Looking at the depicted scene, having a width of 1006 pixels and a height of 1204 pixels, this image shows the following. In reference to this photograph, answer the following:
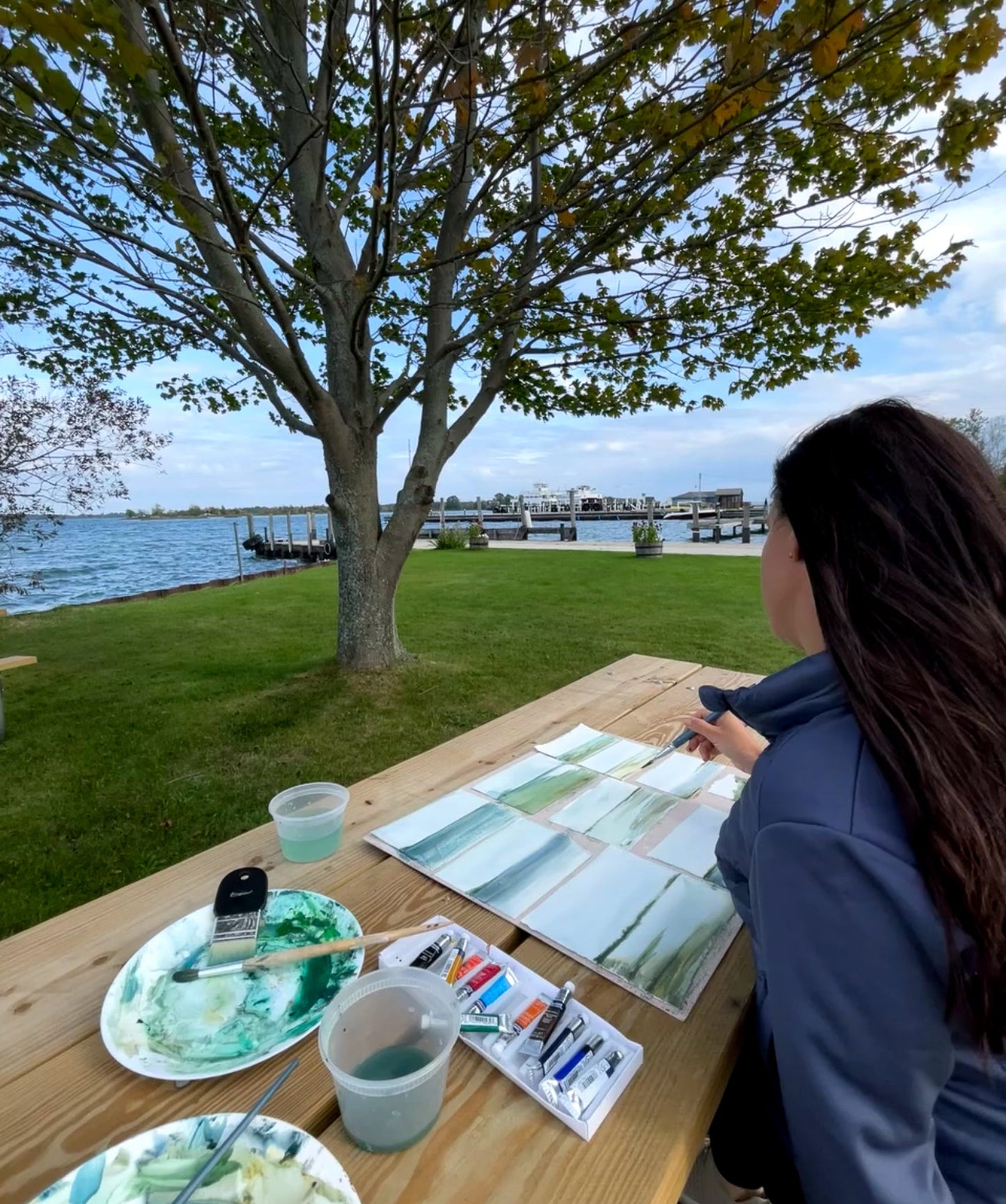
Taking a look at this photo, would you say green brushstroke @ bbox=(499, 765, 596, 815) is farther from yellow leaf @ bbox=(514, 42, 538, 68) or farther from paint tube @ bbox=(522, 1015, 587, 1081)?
yellow leaf @ bbox=(514, 42, 538, 68)

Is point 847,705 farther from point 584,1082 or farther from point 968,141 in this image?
point 968,141

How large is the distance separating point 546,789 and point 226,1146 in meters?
1.03

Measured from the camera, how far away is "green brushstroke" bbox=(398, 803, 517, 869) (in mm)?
1271

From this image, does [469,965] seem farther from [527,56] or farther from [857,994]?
[527,56]

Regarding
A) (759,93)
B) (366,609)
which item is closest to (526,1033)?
Result: (759,93)

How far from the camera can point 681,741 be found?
160 centimetres

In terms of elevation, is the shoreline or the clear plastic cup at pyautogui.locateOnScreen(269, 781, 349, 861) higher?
the clear plastic cup at pyautogui.locateOnScreen(269, 781, 349, 861)

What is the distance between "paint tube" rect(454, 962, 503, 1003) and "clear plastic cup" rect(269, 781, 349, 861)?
525mm

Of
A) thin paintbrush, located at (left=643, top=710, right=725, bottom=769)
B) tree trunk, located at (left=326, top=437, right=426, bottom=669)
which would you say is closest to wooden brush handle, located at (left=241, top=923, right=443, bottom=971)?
thin paintbrush, located at (left=643, top=710, right=725, bottom=769)

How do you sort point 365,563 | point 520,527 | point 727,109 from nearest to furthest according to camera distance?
point 727,109, point 365,563, point 520,527

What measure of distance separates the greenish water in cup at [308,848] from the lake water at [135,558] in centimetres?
718

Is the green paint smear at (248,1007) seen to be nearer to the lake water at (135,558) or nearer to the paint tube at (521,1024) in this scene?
the paint tube at (521,1024)

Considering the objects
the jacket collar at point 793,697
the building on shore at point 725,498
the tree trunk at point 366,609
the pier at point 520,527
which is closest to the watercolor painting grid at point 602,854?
the jacket collar at point 793,697

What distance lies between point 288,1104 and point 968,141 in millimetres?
4250
